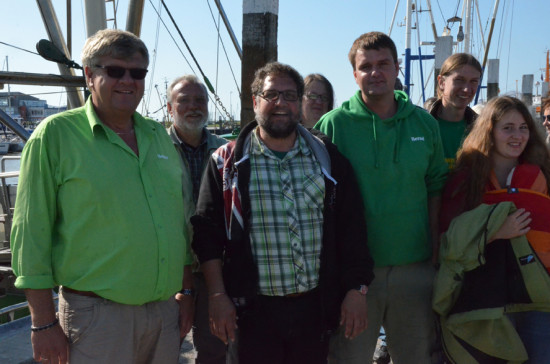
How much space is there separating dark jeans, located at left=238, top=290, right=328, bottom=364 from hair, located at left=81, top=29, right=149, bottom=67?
1433 mm

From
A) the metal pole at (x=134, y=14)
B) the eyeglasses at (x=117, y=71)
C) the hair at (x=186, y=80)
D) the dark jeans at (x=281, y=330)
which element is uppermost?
the metal pole at (x=134, y=14)

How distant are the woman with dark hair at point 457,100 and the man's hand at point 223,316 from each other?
6.39ft

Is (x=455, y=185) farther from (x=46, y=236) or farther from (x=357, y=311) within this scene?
(x=46, y=236)

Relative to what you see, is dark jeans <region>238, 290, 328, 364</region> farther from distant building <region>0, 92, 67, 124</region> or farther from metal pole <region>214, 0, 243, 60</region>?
metal pole <region>214, 0, 243, 60</region>

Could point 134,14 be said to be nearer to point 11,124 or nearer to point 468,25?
Answer: point 11,124

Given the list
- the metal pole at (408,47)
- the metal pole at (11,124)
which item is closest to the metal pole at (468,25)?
the metal pole at (408,47)

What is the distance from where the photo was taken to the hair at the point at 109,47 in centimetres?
243

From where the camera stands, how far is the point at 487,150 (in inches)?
121

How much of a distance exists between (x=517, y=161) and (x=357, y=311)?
1402 mm

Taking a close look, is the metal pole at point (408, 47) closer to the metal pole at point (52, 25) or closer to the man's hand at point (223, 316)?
the metal pole at point (52, 25)

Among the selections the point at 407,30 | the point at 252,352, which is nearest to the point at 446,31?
the point at 407,30

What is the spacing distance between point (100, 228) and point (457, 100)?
2683 mm

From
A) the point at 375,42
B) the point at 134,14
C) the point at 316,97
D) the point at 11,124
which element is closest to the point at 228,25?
the point at 134,14

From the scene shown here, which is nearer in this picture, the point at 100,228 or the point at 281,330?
the point at 100,228
